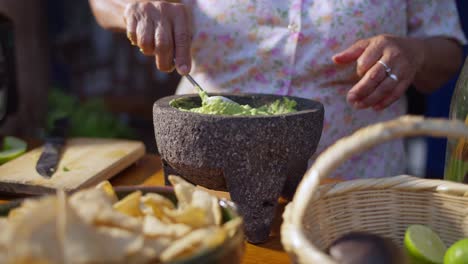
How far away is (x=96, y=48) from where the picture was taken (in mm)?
4469

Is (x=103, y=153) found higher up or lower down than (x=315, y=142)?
lower down

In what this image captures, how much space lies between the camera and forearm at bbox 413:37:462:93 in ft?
5.13

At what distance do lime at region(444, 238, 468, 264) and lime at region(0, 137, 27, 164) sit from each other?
1087 mm

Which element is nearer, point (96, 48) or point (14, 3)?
point (14, 3)

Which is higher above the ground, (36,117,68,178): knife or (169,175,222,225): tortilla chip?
(169,175,222,225): tortilla chip

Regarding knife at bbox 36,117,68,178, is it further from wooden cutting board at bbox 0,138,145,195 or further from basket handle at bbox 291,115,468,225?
basket handle at bbox 291,115,468,225

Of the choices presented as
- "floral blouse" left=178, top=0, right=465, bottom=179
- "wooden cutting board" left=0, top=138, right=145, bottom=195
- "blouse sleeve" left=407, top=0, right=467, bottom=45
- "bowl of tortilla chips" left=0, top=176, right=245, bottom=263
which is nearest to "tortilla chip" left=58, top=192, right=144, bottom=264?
"bowl of tortilla chips" left=0, top=176, right=245, bottom=263

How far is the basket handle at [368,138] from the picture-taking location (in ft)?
2.16

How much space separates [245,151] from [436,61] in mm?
919

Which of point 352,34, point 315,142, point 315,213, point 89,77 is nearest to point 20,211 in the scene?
point 315,213

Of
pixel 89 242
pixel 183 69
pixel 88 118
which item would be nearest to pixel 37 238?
pixel 89 242

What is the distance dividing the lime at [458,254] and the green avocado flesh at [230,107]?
0.40 meters

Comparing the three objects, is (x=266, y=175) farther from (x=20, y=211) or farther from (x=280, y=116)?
(x=20, y=211)

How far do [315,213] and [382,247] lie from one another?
7.2 inches
